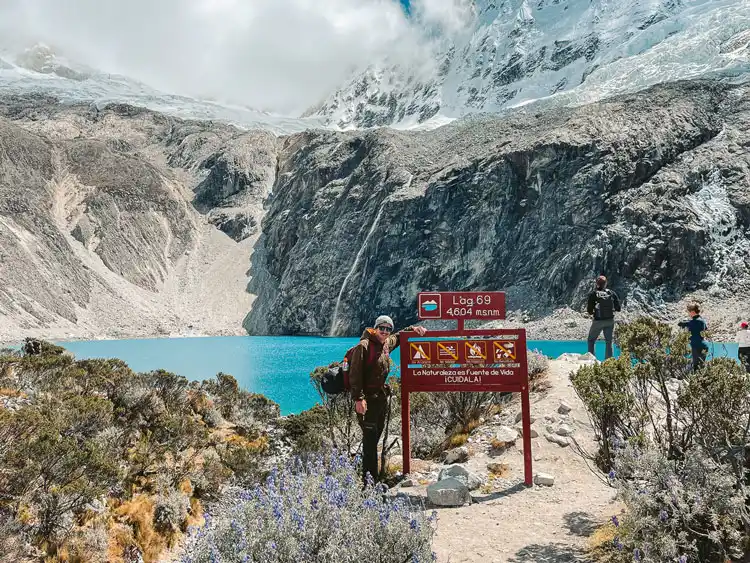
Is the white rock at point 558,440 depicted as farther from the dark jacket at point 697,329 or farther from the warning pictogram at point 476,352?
the dark jacket at point 697,329

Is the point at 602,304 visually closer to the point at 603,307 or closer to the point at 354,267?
the point at 603,307

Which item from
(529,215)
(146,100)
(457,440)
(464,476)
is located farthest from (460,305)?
(146,100)

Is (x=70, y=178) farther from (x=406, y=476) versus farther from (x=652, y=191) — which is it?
(x=406, y=476)

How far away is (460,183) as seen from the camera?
228 feet

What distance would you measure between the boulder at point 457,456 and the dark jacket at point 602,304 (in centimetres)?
438

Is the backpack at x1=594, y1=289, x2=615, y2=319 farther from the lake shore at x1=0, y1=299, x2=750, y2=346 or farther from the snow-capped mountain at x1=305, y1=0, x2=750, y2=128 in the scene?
the snow-capped mountain at x1=305, y1=0, x2=750, y2=128

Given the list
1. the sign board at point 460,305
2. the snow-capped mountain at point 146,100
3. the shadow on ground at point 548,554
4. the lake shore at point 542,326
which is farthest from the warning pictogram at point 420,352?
the snow-capped mountain at point 146,100

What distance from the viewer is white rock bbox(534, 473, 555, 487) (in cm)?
671

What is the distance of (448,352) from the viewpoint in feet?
23.2

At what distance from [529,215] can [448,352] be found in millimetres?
60958

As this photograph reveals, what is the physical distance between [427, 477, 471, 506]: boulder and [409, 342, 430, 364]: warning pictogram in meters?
1.48

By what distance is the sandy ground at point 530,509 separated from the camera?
4.80m

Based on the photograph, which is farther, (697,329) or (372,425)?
(697,329)

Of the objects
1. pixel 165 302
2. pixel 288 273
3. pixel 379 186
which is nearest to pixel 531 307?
pixel 379 186
